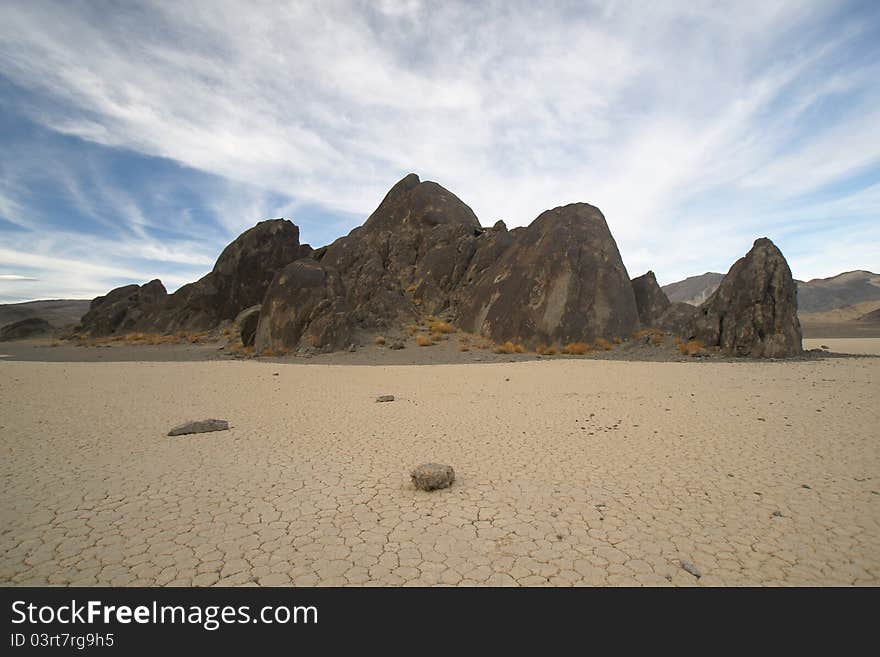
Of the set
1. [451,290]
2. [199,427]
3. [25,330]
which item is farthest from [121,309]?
[199,427]

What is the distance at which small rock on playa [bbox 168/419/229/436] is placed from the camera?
669 centimetres

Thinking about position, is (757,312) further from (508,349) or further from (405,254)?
(405,254)

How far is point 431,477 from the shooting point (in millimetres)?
4461

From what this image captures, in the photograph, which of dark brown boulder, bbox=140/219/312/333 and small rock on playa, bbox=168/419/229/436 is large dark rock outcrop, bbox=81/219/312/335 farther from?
small rock on playa, bbox=168/419/229/436

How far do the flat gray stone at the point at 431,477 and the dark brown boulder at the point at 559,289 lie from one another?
16175 millimetres

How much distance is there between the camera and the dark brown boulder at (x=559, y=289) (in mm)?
20359

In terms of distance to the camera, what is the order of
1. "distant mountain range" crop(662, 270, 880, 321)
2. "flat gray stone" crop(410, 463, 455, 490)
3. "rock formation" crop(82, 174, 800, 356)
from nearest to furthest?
"flat gray stone" crop(410, 463, 455, 490) → "rock formation" crop(82, 174, 800, 356) → "distant mountain range" crop(662, 270, 880, 321)

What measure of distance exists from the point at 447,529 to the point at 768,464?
13.6 ft

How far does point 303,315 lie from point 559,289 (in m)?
12.7

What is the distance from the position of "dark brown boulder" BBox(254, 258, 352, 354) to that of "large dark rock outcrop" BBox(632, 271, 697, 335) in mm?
16100

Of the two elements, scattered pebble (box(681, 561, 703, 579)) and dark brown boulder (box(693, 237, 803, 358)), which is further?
dark brown boulder (box(693, 237, 803, 358))

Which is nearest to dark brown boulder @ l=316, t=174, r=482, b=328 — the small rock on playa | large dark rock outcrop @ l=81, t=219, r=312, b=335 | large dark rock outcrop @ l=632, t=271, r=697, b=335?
large dark rock outcrop @ l=81, t=219, r=312, b=335
